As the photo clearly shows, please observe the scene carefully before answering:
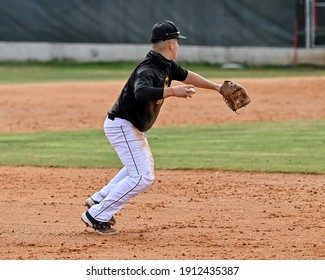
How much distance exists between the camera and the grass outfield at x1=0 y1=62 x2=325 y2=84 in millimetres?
23219

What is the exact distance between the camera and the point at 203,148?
1338cm

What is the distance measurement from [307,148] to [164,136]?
9.44 ft

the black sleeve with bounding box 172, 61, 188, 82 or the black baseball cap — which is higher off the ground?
the black baseball cap

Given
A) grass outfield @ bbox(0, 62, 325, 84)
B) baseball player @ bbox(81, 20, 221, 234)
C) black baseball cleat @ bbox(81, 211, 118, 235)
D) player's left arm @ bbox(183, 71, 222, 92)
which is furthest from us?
grass outfield @ bbox(0, 62, 325, 84)

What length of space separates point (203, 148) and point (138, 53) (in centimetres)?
1349

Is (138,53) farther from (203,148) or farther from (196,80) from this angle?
(196,80)

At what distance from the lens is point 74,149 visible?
44.7 feet

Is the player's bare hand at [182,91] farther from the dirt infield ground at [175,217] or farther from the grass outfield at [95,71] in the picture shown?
the grass outfield at [95,71]

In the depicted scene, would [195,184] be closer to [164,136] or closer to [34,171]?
[34,171]

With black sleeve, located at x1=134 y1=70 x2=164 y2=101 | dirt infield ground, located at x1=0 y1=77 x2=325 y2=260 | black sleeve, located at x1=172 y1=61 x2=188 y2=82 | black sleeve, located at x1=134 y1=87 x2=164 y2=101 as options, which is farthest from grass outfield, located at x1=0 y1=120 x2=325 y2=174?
black sleeve, located at x1=134 y1=87 x2=164 y2=101

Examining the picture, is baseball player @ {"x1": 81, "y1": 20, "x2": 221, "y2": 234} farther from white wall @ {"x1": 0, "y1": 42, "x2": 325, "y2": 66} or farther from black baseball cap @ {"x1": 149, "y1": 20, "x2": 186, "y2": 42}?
white wall @ {"x1": 0, "y1": 42, "x2": 325, "y2": 66}

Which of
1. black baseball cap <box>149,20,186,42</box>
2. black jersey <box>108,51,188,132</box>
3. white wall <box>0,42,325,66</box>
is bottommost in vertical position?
white wall <box>0,42,325,66</box>

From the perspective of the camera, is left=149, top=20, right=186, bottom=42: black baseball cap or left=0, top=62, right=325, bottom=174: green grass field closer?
left=149, top=20, right=186, bottom=42: black baseball cap

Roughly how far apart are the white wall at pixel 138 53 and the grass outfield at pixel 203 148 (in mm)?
8976
